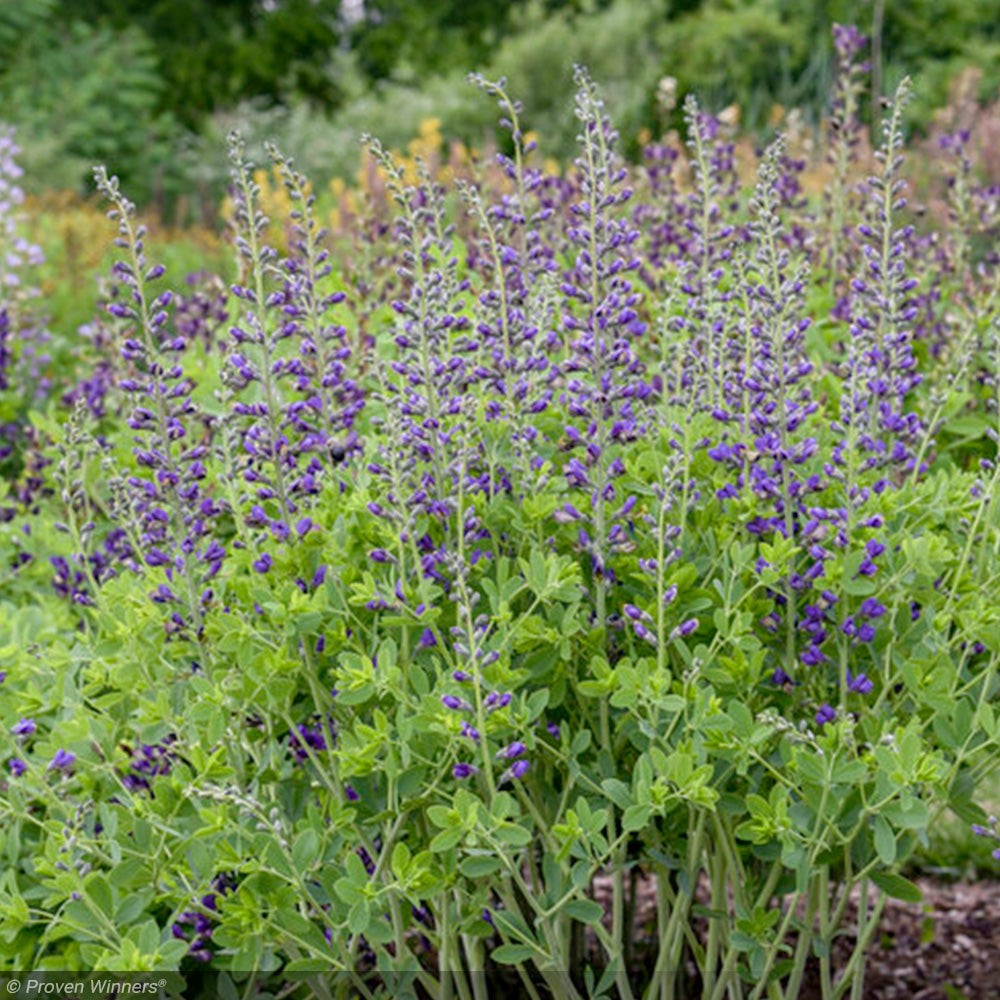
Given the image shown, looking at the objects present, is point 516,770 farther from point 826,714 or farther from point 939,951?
point 939,951

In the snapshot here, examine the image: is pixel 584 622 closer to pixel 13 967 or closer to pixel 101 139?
pixel 13 967

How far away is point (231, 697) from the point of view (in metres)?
2.42

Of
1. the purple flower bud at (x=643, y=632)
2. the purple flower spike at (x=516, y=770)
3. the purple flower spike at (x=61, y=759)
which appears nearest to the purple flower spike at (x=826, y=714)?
the purple flower bud at (x=643, y=632)

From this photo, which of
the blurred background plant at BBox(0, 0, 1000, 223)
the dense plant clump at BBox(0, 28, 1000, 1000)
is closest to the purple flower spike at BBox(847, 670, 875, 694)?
the dense plant clump at BBox(0, 28, 1000, 1000)

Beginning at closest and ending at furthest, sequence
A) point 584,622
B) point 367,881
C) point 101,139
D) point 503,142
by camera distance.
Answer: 1. point 367,881
2. point 584,622
3. point 503,142
4. point 101,139

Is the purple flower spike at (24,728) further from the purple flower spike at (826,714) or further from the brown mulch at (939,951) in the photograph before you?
the brown mulch at (939,951)

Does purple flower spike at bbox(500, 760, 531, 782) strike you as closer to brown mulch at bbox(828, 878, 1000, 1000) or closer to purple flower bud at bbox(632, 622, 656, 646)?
purple flower bud at bbox(632, 622, 656, 646)


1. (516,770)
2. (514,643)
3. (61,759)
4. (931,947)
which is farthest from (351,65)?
(516,770)

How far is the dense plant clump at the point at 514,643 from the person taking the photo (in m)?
2.29

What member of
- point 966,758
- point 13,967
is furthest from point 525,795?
point 13,967

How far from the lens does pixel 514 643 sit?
235cm

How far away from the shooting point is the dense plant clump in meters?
2.29

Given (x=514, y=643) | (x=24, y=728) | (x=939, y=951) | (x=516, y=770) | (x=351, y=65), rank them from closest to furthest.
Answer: (x=516, y=770), (x=514, y=643), (x=24, y=728), (x=939, y=951), (x=351, y=65)

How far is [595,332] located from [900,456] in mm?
589
